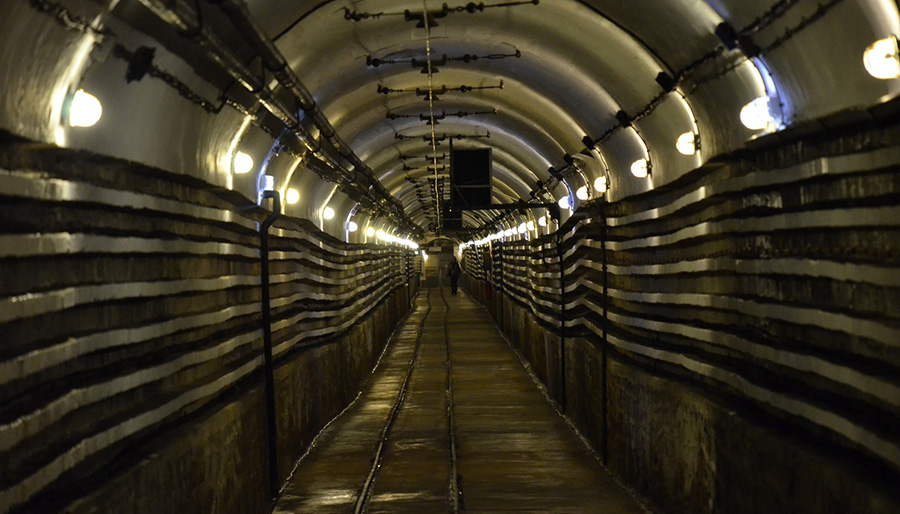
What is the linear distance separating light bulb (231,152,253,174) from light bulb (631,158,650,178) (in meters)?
4.65

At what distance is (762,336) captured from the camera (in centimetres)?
630

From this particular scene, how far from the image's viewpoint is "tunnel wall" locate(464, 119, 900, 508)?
464 centimetres

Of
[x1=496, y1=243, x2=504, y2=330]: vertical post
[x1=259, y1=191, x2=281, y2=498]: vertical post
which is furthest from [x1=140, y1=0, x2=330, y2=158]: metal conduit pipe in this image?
[x1=496, y1=243, x2=504, y2=330]: vertical post

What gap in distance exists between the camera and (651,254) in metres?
9.76

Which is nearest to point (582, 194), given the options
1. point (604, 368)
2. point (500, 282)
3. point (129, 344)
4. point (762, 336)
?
point (604, 368)

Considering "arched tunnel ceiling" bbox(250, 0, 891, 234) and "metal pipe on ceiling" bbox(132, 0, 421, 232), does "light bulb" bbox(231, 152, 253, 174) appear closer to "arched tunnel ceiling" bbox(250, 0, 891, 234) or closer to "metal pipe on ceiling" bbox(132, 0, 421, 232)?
"metal pipe on ceiling" bbox(132, 0, 421, 232)

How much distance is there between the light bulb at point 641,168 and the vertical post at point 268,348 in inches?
172

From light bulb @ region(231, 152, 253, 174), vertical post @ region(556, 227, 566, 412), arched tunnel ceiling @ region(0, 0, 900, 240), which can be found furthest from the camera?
vertical post @ region(556, 227, 566, 412)

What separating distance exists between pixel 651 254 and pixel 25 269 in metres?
6.93

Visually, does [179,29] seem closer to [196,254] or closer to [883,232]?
[196,254]

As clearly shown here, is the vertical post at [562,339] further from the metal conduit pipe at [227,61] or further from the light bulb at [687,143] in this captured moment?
the light bulb at [687,143]

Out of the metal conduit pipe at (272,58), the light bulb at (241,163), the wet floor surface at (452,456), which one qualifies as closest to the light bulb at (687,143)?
the wet floor surface at (452,456)

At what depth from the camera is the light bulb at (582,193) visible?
14.7 meters

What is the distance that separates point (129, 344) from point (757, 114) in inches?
196
